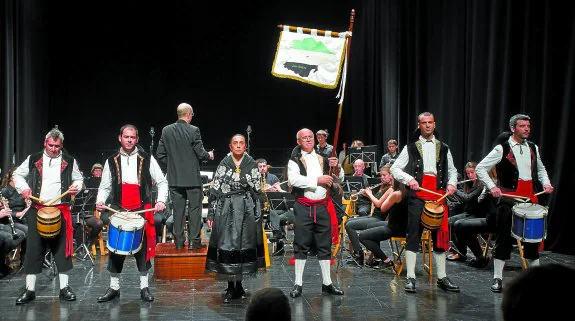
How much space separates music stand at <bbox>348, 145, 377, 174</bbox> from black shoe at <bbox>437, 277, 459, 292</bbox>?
15.7ft


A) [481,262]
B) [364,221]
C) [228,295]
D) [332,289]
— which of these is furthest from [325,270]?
[481,262]

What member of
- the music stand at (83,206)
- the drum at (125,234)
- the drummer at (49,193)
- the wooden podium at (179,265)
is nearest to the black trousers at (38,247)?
the drummer at (49,193)

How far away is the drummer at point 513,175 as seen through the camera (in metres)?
5.34

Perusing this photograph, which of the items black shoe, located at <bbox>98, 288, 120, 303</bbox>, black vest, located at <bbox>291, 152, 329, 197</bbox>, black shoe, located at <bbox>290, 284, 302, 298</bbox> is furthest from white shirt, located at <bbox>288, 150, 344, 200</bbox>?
black shoe, located at <bbox>98, 288, 120, 303</bbox>

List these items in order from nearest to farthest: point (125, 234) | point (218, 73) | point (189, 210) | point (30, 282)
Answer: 1. point (125, 234)
2. point (30, 282)
3. point (189, 210)
4. point (218, 73)

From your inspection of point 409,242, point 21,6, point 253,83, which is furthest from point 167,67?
point 409,242

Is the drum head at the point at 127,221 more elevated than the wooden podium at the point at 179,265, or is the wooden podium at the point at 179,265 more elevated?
the drum head at the point at 127,221

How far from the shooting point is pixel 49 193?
16.8 ft

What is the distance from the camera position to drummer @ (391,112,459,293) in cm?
544

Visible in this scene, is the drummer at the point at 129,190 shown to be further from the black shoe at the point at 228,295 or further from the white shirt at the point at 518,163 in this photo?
the white shirt at the point at 518,163

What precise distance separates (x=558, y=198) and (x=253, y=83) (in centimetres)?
865

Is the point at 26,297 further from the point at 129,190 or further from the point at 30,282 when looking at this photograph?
the point at 129,190

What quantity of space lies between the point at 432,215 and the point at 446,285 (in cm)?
75

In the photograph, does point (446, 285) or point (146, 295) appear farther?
point (446, 285)
